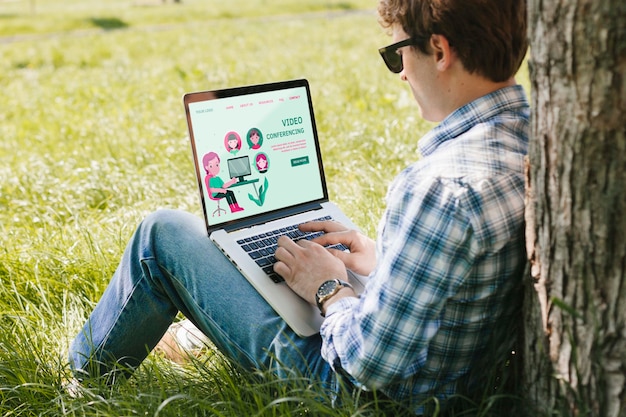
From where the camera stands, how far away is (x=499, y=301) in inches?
76.1

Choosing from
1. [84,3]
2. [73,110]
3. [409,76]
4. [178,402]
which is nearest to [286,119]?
[409,76]

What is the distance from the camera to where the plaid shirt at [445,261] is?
1766 mm

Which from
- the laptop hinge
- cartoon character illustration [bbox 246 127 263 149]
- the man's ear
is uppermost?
the man's ear

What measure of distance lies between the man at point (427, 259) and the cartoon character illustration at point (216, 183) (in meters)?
0.25

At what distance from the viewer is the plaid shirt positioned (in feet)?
5.79

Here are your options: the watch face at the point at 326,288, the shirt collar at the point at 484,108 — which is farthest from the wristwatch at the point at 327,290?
the shirt collar at the point at 484,108

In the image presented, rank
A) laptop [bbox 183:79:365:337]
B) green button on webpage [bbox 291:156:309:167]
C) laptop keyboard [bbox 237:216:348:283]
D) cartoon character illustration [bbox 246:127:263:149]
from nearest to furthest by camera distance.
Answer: laptop keyboard [bbox 237:216:348:283], laptop [bbox 183:79:365:337], cartoon character illustration [bbox 246:127:263:149], green button on webpage [bbox 291:156:309:167]

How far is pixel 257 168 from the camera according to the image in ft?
8.95

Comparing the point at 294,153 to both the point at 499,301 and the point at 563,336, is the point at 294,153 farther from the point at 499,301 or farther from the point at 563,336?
the point at 563,336

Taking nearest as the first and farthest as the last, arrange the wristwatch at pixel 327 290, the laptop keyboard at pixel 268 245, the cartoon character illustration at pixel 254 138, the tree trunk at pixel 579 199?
the tree trunk at pixel 579 199 → the wristwatch at pixel 327 290 → the laptop keyboard at pixel 268 245 → the cartoon character illustration at pixel 254 138

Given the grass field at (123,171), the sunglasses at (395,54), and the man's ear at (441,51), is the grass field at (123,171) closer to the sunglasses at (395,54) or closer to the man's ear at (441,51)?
the sunglasses at (395,54)

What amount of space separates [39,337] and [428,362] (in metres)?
1.59

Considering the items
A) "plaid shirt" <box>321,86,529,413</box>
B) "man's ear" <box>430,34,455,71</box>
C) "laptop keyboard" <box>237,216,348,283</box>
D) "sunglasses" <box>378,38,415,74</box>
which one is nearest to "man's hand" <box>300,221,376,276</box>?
"laptop keyboard" <box>237,216,348,283</box>

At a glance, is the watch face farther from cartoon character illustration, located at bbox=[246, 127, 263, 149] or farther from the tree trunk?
cartoon character illustration, located at bbox=[246, 127, 263, 149]
